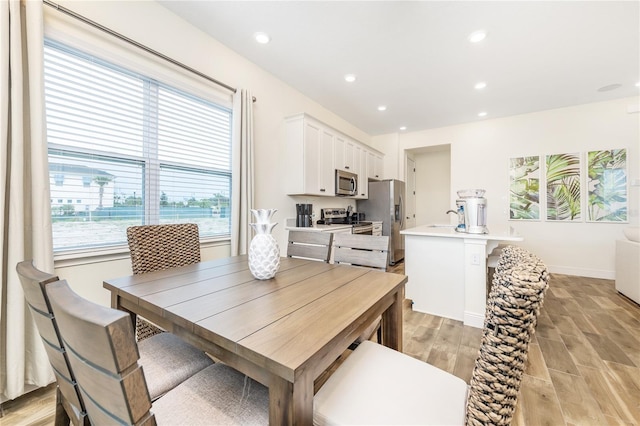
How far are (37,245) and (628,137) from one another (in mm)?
6840

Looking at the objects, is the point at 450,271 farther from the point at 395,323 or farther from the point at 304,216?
the point at 304,216

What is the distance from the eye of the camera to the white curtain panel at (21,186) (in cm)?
142

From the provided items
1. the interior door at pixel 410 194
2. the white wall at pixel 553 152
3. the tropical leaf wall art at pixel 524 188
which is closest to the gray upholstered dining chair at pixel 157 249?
the white wall at pixel 553 152

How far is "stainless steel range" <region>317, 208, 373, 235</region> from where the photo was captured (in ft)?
14.1

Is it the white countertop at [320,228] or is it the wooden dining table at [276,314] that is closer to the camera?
the wooden dining table at [276,314]

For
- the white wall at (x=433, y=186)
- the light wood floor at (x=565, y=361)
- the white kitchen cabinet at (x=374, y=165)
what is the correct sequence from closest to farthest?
the light wood floor at (x=565, y=361)
the white kitchen cabinet at (x=374, y=165)
the white wall at (x=433, y=186)

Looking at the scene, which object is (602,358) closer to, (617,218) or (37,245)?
(617,218)

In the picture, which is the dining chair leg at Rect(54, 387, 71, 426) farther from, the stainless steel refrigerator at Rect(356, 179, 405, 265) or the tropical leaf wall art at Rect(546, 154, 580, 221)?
the tropical leaf wall art at Rect(546, 154, 580, 221)

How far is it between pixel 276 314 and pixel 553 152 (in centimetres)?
551

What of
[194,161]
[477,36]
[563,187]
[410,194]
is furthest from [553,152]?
[194,161]

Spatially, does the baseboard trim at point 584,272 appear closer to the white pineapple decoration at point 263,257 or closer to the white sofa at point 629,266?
the white sofa at point 629,266

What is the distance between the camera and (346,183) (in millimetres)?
4367

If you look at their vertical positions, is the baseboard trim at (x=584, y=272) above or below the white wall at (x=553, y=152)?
below

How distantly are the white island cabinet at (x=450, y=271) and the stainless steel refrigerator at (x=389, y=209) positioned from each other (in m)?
1.96
